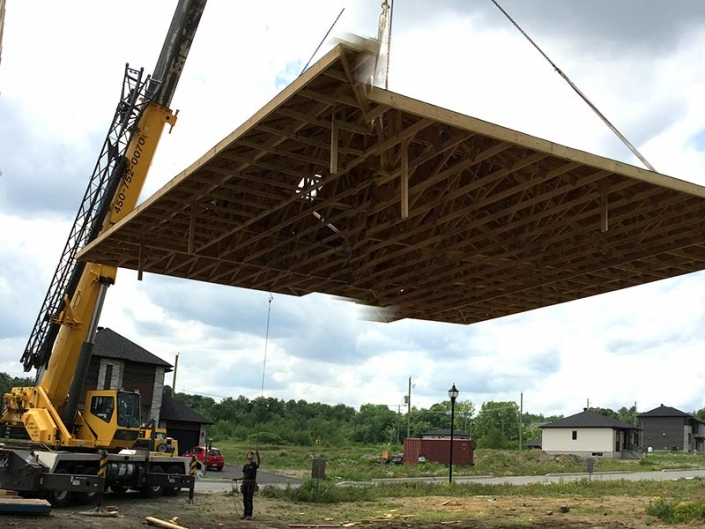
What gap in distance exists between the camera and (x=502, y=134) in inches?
466

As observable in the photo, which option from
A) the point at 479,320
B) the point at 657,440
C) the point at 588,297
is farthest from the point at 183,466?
the point at 657,440

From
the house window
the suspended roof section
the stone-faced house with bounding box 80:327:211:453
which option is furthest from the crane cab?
the house window

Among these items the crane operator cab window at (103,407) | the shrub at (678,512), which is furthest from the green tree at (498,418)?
the crane operator cab window at (103,407)

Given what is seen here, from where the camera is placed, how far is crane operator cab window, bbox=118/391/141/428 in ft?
70.5

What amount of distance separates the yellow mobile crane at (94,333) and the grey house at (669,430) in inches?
4132

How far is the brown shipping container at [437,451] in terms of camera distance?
57369mm

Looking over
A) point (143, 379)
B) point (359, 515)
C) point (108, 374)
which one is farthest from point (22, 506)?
point (143, 379)

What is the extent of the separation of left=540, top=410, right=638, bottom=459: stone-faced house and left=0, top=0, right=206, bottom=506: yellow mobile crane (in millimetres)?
65382

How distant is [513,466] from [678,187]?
47.4 metres

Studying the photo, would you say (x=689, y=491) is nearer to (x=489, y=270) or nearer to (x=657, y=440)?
(x=489, y=270)

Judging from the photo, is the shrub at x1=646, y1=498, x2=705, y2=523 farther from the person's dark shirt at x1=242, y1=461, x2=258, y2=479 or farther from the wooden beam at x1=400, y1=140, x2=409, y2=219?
the wooden beam at x1=400, y1=140, x2=409, y2=219

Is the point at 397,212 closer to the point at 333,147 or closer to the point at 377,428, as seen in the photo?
the point at 333,147

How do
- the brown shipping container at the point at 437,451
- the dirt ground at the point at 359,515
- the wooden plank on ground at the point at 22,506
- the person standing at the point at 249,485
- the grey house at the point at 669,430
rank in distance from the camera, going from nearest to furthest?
the wooden plank on ground at the point at 22,506, the dirt ground at the point at 359,515, the person standing at the point at 249,485, the brown shipping container at the point at 437,451, the grey house at the point at 669,430

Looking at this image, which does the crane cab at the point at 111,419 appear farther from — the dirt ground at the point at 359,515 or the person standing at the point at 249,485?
the person standing at the point at 249,485
